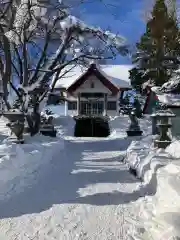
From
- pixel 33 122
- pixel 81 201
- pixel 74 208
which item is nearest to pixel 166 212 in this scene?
pixel 74 208

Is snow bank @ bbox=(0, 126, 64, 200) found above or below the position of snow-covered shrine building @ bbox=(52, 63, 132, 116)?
below

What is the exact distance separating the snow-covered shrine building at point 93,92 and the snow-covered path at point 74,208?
83.0 ft

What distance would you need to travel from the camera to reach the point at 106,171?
9.51m

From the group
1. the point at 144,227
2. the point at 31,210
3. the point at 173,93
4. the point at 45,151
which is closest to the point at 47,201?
the point at 31,210

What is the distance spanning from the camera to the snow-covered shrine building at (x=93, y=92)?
3397 centimetres

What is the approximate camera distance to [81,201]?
5988mm

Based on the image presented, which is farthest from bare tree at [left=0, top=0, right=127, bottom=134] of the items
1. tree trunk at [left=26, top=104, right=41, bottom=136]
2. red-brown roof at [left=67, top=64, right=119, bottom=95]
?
red-brown roof at [left=67, top=64, right=119, bottom=95]

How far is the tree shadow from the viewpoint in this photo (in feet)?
19.0

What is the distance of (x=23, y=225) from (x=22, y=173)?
3.59m

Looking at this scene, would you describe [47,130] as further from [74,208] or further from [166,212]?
[166,212]

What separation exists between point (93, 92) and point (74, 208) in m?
29.4

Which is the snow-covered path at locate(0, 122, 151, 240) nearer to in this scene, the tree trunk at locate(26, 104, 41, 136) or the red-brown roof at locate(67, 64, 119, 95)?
the tree trunk at locate(26, 104, 41, 136)

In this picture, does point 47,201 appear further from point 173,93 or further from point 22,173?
point 173,93

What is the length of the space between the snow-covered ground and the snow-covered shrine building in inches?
937
